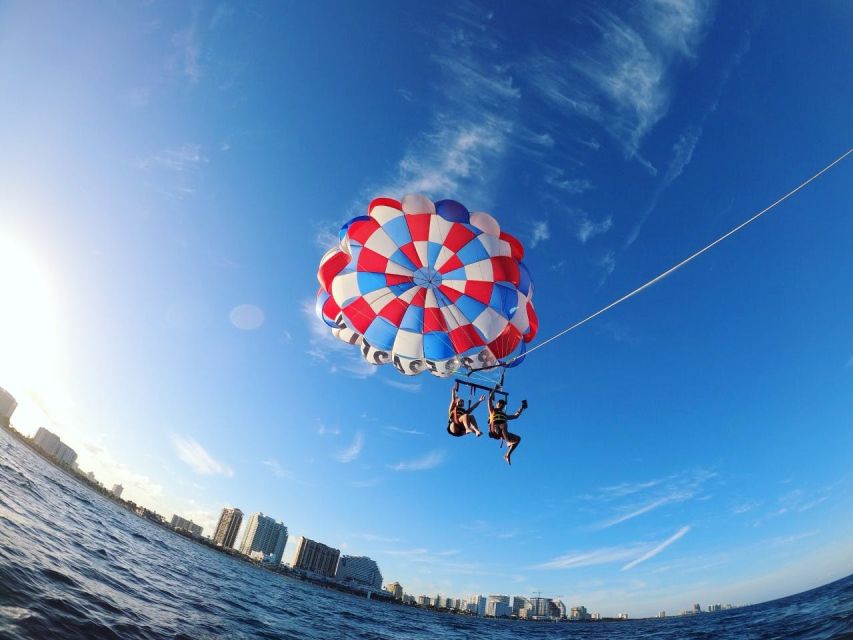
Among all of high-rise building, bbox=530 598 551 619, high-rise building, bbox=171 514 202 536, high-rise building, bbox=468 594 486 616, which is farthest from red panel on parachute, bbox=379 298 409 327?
high-rise building, bbox=468 594 486 616

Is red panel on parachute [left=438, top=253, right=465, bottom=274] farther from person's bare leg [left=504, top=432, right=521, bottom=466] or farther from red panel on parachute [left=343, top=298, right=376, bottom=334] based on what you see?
person's bare leg [left=504, top=432, right=521, bottom=466]

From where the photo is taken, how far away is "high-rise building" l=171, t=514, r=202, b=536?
13141 centimetres

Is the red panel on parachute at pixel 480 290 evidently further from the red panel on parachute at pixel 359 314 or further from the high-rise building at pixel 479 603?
the high-rise building at pixel 479 603

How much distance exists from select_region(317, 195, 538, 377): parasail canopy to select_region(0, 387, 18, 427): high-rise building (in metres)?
134

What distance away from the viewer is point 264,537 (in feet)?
420

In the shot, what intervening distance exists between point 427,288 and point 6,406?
469ft

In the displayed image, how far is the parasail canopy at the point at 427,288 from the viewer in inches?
453

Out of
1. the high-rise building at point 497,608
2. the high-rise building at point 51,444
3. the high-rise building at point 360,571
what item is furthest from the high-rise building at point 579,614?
the high-rise building at point 51,444

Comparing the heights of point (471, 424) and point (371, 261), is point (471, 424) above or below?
below

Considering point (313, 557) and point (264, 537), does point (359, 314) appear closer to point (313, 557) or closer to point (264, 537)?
point (313, 557)

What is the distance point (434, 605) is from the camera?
151 meters

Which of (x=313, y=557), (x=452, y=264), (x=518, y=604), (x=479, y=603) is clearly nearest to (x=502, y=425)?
(x=452, y=264)

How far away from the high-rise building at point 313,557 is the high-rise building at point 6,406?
81.4 m

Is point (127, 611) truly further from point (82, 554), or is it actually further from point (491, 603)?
point (491, 603)
